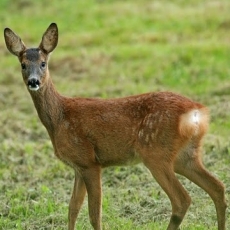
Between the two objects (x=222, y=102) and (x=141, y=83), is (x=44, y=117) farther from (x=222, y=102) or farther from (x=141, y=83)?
(x=141, y=83)

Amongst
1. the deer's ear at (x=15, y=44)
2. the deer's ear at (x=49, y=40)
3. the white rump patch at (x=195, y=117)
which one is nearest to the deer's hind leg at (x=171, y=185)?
the white rump patch at (x=195, y=117)

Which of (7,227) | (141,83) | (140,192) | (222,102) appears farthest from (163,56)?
(7,227)

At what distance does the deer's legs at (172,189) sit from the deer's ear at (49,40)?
5.90 ft

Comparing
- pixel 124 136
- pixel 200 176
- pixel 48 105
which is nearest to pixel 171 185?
pixel 200 176

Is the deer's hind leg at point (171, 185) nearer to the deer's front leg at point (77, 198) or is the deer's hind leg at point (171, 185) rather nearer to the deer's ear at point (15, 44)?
the deer's front leg at point (77, 198)

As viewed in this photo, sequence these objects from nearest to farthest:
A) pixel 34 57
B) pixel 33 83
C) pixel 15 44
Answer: pixel 33 83 → pixel 34 57 → pixel 15 44

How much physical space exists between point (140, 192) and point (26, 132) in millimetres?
4080

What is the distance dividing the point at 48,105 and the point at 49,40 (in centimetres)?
73

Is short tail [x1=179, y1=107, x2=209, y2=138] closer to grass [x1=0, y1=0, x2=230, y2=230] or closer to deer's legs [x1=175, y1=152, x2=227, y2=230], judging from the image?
deer's legs [x1=175, y1=152, x2=227, y2=230]

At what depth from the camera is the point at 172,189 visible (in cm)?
880

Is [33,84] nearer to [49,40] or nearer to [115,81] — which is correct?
[49,40]

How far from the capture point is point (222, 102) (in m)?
14.8

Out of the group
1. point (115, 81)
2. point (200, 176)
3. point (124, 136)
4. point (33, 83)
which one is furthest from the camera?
point (115, 81)

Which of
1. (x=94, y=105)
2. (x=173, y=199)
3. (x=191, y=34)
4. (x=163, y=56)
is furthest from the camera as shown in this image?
(x=191, y=34)
